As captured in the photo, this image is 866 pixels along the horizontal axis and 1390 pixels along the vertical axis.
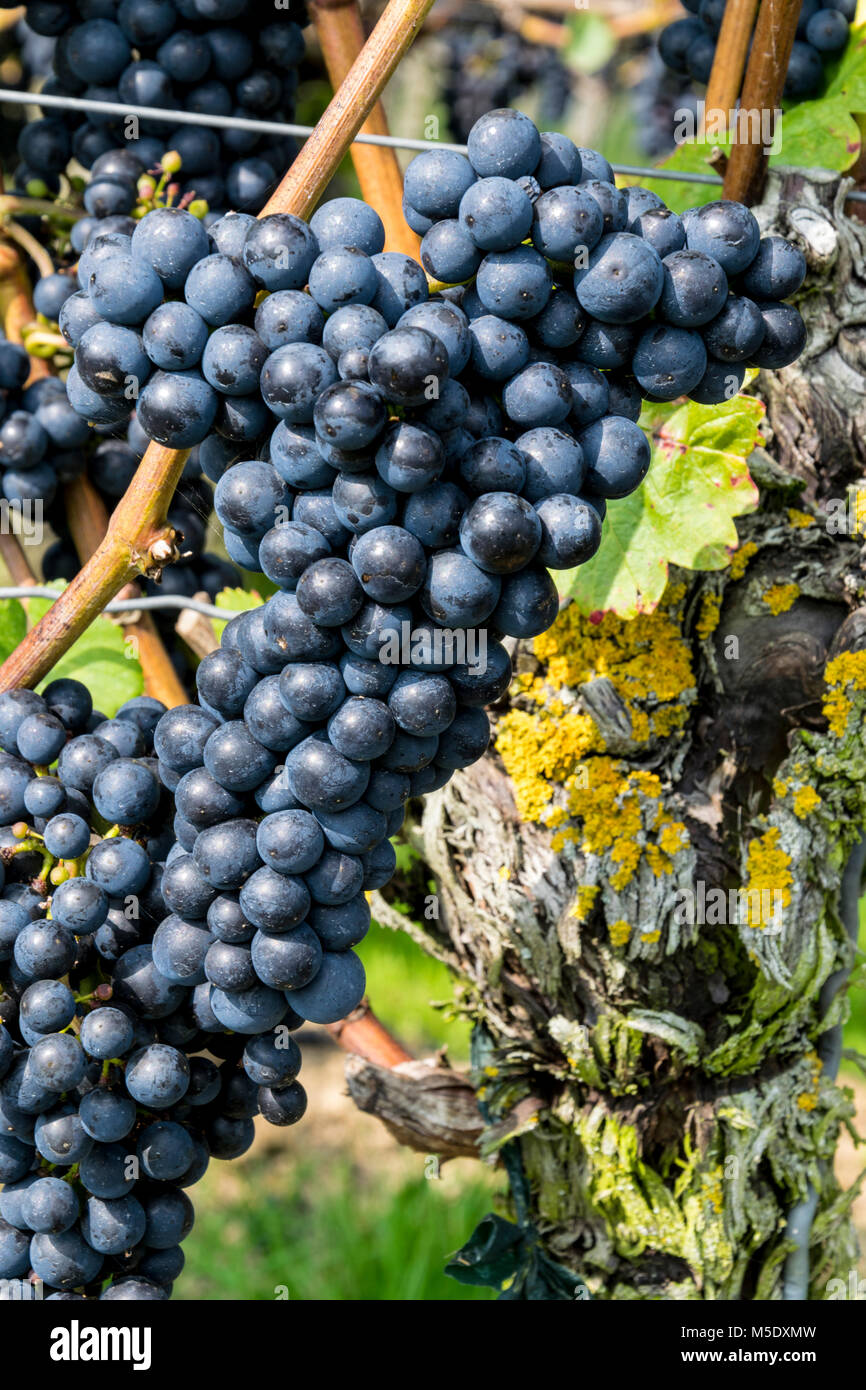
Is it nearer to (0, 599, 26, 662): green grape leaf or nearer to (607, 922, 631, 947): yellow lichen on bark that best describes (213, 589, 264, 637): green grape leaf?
(0, 599, 26, 662): green grape leaf

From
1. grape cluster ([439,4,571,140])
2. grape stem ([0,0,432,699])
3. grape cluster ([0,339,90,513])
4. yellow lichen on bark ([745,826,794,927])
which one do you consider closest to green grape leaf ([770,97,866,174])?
grape stem ([0,0,432,699])

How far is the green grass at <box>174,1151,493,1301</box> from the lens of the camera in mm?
2275

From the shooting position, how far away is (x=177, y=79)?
4.10 ft

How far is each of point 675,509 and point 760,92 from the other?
39 centimetres

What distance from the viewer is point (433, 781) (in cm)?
85

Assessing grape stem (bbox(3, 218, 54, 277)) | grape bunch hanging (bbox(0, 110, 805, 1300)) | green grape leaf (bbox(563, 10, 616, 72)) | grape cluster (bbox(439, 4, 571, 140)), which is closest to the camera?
grape bunch hanging (bbox(0, 110, 805, 1300))

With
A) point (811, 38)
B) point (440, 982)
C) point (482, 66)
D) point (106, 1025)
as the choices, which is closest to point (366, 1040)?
point (106, 1025)

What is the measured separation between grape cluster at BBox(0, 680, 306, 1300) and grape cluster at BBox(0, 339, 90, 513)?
40cm

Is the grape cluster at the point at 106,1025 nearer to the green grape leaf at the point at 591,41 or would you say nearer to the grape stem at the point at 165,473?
the grape stem at the point at 165,473

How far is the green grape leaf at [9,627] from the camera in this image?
116 centimetres

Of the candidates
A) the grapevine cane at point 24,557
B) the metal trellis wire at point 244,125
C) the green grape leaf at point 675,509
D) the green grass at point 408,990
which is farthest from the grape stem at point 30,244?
the green grass at point 408,990

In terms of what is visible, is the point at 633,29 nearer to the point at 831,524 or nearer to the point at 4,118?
the point at 4,118

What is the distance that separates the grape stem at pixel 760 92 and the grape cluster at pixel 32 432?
691 millimetres

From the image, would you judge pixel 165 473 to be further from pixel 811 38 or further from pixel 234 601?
pixel 811 38
